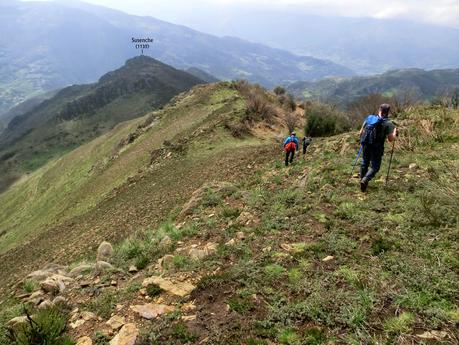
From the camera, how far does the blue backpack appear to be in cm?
1117

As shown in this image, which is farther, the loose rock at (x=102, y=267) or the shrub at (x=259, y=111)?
the shrub at (x=259, y=111)

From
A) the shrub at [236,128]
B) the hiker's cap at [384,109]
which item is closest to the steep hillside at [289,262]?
the hiker's cap at [384,109]

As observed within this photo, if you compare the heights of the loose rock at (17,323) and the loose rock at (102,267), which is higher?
the loose rock at (17,323)

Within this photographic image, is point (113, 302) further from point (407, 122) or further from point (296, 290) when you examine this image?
point (407, 122)

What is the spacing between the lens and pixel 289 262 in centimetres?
833

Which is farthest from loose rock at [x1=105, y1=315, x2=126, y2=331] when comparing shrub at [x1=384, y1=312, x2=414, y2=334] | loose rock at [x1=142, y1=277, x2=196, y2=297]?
shrub at [x1=384, y1=312, x2=414, y2=334]

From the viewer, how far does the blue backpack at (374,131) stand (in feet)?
36.7

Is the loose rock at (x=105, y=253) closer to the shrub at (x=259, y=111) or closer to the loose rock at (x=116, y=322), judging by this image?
the loose rock at (x=116, y=322)

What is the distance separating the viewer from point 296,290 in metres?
7.26

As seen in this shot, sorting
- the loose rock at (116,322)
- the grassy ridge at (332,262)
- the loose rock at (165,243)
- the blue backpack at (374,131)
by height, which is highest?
the blue backpack at (374,131)

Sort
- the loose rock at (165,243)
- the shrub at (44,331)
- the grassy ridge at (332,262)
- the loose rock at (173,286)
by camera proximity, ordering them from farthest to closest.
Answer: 1. the loose rock at (165,243)
2. the loose rock at (173,286)
3. the shrub at (44,331)
4. the grassy ridge at (332,262)

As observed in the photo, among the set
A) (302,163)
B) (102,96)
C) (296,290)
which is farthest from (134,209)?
(102,96)

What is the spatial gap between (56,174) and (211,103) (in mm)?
24040

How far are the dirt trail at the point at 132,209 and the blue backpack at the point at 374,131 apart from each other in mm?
8689
